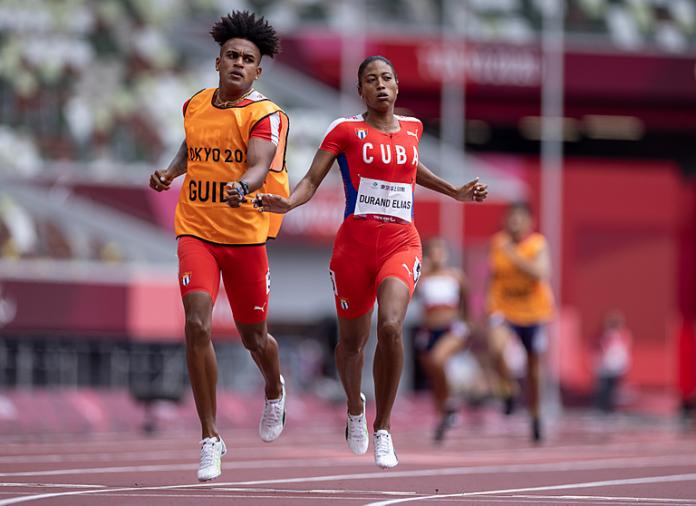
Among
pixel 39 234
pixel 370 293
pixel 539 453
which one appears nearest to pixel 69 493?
pixel 370 293

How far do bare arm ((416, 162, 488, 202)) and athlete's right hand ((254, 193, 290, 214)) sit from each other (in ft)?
4.21

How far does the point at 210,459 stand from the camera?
29.1 ft

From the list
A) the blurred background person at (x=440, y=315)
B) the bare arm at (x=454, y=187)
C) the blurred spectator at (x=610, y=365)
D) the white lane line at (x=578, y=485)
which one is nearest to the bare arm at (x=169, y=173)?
the bare arm at (x=454, y=187)

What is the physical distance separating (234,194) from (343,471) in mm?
3007

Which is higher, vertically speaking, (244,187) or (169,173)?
(169,173)

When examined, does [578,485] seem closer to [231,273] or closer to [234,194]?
[231,273]

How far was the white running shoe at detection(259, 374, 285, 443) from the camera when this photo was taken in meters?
9.97

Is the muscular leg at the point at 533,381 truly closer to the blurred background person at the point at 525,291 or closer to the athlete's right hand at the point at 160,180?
the blurred background person at the point at 525,291

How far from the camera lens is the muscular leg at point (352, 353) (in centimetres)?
974

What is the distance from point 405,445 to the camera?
1516 centimetres

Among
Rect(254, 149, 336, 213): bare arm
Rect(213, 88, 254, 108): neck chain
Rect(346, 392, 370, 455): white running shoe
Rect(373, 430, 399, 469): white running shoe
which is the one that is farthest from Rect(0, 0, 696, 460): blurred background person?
Rect(213, 88, 254, 108): neck chain

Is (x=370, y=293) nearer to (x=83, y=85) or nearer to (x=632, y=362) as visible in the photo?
(x=83, y=85)

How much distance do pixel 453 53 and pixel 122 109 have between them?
810cm

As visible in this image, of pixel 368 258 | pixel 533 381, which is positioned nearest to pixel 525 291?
pixel 533 381
